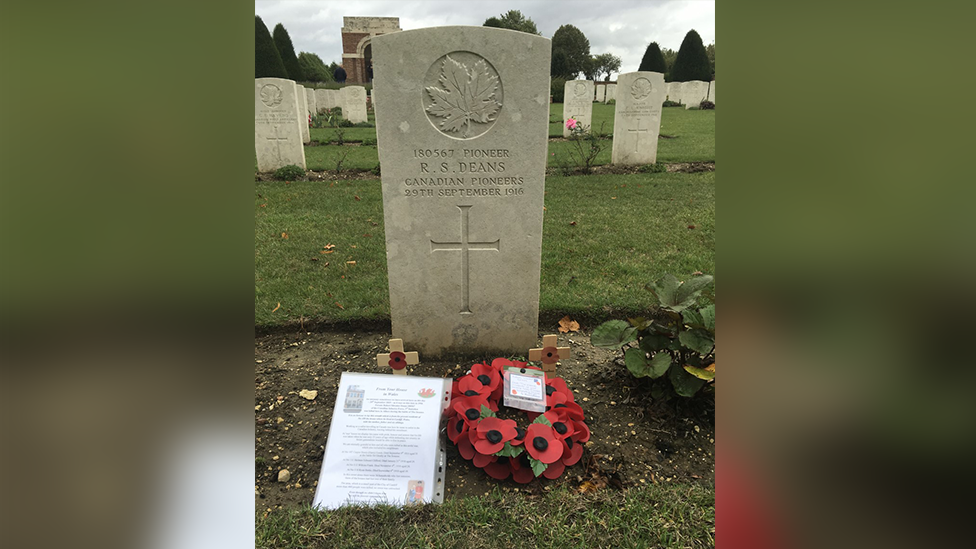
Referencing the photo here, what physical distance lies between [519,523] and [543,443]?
0.46m

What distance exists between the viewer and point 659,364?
3139 millimetres

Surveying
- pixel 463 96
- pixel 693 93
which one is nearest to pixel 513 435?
pixel 463 96

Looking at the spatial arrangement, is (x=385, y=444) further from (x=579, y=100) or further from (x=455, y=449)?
(x=579, y=100)

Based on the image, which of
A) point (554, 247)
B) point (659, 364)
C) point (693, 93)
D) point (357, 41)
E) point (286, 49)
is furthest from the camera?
point (357, 41)

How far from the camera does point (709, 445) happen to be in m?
3.10

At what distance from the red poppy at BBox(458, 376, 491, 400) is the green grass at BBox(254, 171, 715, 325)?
1450 mm

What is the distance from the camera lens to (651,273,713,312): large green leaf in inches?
124

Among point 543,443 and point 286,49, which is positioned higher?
point 286,49

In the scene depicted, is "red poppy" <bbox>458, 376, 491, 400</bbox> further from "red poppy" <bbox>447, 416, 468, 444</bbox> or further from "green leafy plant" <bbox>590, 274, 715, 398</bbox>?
"green leafy plant" <bbox>590, 274, 715, 398</bbox>

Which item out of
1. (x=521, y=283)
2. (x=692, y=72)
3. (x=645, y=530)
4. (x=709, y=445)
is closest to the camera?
(x=645, y=530)

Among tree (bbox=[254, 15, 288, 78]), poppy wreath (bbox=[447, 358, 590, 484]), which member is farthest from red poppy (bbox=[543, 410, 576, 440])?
tree (bbox=[254, 15, 288, 78])
